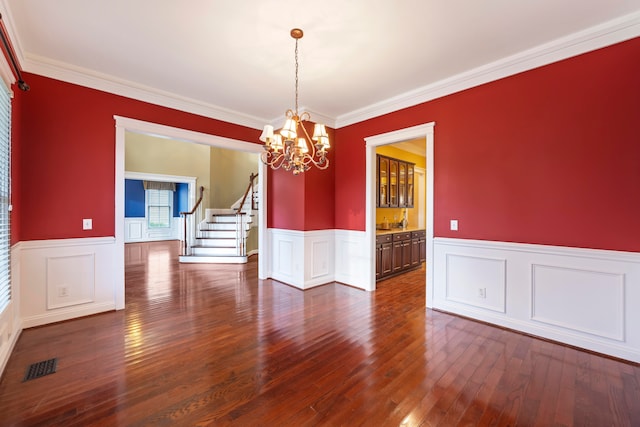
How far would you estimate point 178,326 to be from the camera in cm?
304

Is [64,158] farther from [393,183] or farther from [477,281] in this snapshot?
[393,183]

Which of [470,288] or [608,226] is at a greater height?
[608,226]

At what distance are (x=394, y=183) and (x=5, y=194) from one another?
5.53m

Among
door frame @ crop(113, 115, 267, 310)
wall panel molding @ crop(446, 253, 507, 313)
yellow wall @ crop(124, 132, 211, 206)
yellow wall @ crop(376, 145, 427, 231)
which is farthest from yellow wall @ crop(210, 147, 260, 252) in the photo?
wall panel molding @ crop(446, 253, 507, 313)

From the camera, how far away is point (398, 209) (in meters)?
6.58

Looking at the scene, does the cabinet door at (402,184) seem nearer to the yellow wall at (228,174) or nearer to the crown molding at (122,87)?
the crown molding at (122,87)

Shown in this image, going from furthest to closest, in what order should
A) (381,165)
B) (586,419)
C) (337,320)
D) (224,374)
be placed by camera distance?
Answer: (381,165), (337,320), (224,374), (586,419)

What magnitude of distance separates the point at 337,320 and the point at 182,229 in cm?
523

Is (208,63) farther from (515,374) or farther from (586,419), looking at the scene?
(586,419)

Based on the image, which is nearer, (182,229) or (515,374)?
(515,374)

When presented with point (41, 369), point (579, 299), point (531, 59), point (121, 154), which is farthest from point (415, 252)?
Answer: point (41, 369)

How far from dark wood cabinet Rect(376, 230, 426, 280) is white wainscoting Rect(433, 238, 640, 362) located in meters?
1.32

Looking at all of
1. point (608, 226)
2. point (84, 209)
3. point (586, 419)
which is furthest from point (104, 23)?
point (608, 226)

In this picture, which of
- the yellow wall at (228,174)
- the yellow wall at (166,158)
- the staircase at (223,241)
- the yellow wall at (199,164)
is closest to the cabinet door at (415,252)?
the staircase at (223,241)
